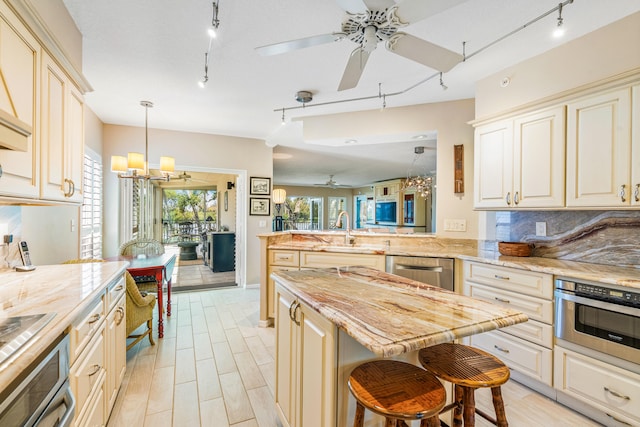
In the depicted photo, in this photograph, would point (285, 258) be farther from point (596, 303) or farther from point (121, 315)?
point (596, 303)

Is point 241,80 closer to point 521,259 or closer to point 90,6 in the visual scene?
point 90,6

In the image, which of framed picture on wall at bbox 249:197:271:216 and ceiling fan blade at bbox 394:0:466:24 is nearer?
ceiling fan blade at bbox 394:0:466:24

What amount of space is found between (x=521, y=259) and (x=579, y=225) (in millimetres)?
531

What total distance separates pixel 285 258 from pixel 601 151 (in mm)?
2842

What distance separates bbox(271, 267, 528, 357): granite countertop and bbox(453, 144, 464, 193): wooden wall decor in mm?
1828

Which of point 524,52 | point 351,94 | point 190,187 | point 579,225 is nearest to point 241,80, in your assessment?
point 351,94

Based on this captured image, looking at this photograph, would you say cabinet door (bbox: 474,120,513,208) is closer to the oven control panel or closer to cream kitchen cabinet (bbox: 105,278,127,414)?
the oven control panel

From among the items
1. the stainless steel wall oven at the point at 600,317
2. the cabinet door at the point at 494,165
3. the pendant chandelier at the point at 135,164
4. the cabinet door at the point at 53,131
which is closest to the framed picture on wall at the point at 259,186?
the pendant chandelier at the point at 135,164

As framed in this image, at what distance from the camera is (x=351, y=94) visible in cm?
316

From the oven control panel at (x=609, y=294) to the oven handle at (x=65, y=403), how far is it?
274 cm

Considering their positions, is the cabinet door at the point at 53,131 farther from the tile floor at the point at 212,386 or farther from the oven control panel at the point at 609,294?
the oven control panel at the point at 609,294

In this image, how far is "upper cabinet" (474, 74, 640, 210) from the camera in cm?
193

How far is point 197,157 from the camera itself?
466cm

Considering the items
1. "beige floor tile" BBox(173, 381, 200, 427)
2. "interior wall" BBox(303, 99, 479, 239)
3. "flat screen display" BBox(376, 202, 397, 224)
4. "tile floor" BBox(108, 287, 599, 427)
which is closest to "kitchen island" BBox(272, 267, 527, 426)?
"tile floor" BBox(108, 287, 599, 427)
